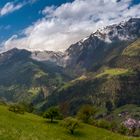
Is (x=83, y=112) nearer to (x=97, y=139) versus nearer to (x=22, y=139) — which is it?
(x=97, y=139)

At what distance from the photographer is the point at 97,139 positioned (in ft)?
206

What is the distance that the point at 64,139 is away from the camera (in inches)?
2106

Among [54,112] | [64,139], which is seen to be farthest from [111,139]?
[54,112]

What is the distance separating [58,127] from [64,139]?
507 inches

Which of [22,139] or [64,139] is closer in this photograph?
[22,139]

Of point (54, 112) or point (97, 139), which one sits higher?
point (54, 112)

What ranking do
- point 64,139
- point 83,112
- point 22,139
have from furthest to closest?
point 83,112
point 64,139
point 22,139

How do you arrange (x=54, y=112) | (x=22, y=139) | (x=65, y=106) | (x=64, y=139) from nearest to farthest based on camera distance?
(x=22, y=139) < (x=64, y=139) < (x=54, y=112) < (x=65, y=106)

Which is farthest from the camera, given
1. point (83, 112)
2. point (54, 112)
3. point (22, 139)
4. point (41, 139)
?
point (83, 112)

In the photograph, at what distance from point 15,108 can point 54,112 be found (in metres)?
13.9

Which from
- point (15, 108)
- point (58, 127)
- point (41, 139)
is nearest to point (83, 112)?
point (15, 108)

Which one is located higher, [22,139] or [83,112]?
[83,112]

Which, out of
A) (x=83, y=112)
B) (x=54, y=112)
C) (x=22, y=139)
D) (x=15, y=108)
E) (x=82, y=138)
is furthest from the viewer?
(x=83, y=112)

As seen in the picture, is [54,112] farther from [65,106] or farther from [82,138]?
[65,106]
